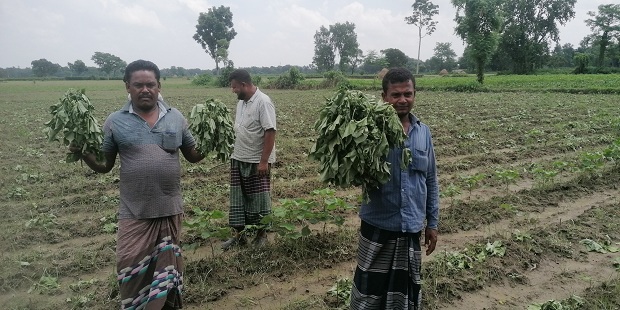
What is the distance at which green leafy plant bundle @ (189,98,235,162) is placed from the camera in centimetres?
344

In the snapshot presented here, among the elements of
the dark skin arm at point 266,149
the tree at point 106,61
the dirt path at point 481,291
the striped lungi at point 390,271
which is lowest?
the dirt path at point 481,291

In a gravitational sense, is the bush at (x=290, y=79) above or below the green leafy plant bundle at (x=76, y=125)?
above

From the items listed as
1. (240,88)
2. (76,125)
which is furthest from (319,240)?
(76,125)

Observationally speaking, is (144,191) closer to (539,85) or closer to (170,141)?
(170,141)

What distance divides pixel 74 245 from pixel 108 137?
113 inches

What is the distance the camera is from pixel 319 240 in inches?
190

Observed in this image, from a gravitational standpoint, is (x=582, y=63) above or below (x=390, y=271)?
above

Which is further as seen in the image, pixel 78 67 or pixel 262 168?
pixel 78 67

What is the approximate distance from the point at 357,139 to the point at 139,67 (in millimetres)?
1637

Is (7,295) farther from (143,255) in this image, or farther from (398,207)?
(398,207)

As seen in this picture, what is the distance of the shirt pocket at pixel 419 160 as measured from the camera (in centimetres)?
283

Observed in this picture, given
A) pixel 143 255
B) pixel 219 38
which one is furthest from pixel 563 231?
pixel 219 38

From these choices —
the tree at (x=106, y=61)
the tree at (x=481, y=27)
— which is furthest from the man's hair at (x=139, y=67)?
the tree at (x=106, y=61)

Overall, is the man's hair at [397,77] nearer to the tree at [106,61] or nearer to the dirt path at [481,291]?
the dirt path at [481,291]
